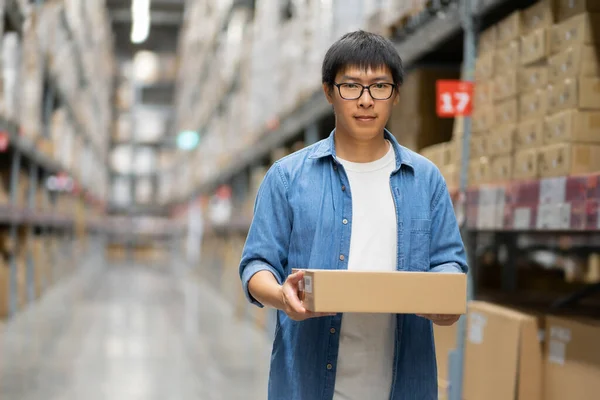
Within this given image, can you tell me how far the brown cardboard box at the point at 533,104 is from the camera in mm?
3037

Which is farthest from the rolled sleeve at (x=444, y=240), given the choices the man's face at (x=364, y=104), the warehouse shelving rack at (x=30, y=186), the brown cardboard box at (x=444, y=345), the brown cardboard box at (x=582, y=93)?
the warehouse shelving rack at (x=30, y=186)

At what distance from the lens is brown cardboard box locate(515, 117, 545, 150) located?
304cm

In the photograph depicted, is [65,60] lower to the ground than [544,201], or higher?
higher

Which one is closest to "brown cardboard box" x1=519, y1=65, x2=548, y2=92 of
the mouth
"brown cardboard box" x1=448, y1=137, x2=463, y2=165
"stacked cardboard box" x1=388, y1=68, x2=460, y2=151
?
"brown cardboard box" x1=448, y1=137, x2=463, y2=165

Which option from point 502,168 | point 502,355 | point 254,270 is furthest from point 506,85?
point 254,270

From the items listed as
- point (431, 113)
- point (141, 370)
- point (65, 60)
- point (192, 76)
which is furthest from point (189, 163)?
point (431, 113)

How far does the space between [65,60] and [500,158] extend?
11246 mm

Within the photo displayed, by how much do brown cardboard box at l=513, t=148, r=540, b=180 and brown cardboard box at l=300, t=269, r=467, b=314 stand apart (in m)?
1.65

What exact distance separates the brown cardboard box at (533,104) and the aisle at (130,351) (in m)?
3.02

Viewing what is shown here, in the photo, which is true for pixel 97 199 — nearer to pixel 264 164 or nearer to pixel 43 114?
pixel 43 114

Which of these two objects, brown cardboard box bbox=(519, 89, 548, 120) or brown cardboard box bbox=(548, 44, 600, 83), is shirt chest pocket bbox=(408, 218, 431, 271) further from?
brown cardboard box bbox=(519, 89, 548, 120)

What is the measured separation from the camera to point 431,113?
4.42m

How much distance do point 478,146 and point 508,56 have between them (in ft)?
1.39

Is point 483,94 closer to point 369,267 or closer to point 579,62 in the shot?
point 579,62
